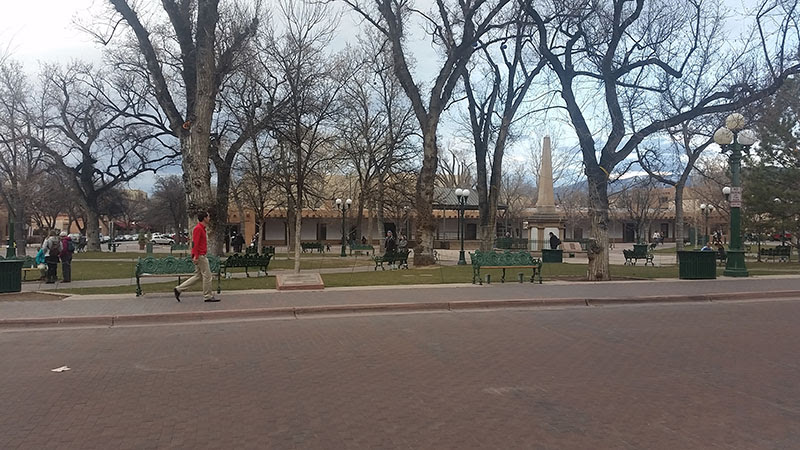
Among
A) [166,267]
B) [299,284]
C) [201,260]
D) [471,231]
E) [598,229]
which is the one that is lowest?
[299,284]

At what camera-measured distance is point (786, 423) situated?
16.7ft

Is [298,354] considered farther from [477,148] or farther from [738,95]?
[477,148]

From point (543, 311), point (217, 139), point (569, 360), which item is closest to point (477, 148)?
point (217, 139)

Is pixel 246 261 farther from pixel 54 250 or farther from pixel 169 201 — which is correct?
pixel 169 201

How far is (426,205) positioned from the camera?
23.6 m

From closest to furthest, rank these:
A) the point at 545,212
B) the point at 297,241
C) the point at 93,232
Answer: the point at 297,241, the point at 545,212, the point at 93,232

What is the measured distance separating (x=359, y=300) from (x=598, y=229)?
8.84 m

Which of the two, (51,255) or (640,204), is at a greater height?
(640,204)

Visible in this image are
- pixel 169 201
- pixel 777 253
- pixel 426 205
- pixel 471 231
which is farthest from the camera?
pixel 169 201

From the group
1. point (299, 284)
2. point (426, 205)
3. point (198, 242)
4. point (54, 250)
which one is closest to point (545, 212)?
point (426, 205)

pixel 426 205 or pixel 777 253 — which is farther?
pixel 777 253

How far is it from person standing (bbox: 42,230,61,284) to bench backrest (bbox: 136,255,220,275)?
4.78 meters

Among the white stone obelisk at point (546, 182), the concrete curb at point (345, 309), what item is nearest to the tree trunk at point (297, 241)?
the concrete curb at point (345, 309)

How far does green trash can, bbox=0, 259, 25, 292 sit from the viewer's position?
45.3ft
